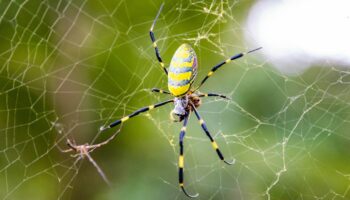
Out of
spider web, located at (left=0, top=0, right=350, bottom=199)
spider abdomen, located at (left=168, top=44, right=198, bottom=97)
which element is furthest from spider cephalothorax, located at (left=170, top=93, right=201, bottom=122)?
spider web, located at (left=0, top=0, right=350, bottom=199)

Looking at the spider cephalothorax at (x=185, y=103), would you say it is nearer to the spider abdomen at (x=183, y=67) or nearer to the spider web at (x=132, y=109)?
the spider abdomen at (x=183, y=67)

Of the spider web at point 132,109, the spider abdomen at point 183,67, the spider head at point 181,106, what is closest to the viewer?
the spider abdomen at point 183,67

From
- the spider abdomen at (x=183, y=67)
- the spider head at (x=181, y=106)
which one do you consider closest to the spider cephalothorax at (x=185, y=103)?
the spider head at (x=181, y=106)

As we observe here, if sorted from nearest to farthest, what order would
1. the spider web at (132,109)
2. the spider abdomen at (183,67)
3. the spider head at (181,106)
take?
the spider abdomen at (183,67) < the spider head at (181,106) < the spider web at (132,109)

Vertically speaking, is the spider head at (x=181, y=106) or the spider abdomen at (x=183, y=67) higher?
the spider abdomen at (x=183, y=67)

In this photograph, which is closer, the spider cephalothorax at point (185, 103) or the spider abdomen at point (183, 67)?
the spider abdomen at point (183, 67)

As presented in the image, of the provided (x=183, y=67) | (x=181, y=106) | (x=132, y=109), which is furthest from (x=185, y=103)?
(x=132, y=109)
